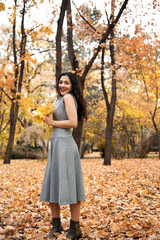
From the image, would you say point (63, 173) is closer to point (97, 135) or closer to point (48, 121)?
point (48, 121)

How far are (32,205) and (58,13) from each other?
6.66 metres

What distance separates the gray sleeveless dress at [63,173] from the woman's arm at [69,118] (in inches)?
3.1

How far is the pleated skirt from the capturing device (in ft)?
8.88

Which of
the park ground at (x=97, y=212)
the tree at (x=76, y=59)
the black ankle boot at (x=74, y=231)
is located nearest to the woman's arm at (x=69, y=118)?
the black ankle boot at (x=74, y=231)

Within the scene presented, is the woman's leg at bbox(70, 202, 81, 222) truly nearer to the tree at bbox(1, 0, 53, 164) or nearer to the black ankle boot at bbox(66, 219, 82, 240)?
the black ankle boot at bbox(66, 219, 82, 240)

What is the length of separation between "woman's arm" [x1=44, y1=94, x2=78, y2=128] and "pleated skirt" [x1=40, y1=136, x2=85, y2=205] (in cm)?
15

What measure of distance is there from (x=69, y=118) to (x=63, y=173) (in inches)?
24.3

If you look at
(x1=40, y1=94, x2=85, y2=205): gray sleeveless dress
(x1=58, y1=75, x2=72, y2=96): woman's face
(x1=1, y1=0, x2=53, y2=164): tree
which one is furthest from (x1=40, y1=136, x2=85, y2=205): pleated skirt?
(x1=1, y1=0, x2=53, y2=164): tree

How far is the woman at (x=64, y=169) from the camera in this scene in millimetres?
2725

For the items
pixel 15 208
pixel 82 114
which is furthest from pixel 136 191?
pixel 82 114

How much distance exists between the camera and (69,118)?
2834 millimetres

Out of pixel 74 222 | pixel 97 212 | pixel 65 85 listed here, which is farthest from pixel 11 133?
pixel 74 222

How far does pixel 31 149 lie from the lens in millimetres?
19031

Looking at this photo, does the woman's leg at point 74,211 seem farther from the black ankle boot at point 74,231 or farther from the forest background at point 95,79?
the forest background at point 95,79
